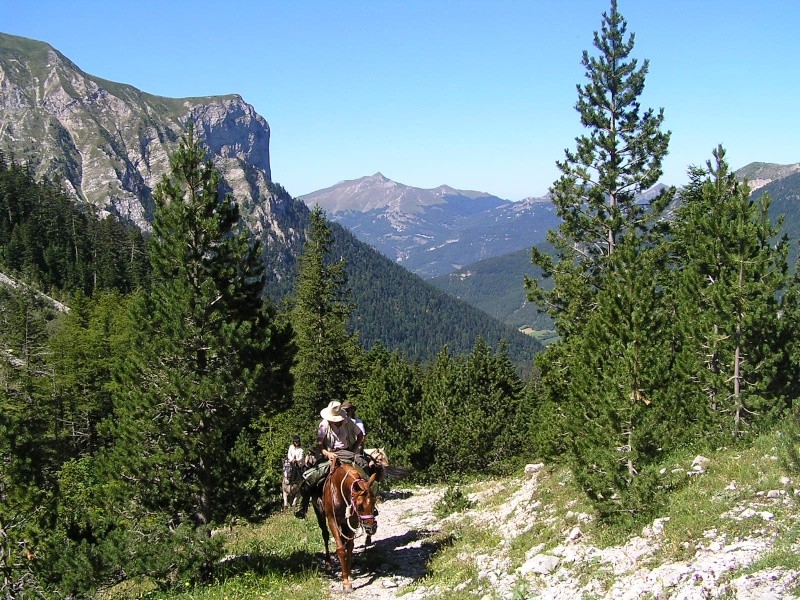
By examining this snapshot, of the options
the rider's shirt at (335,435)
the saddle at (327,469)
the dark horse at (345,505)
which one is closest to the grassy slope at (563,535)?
the dark horse at (345,505)

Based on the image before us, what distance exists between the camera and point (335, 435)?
38.4 feet

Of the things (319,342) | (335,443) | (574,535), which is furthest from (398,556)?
(319,342)

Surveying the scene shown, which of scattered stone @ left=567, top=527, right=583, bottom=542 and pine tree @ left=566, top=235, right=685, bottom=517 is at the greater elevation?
pine tree @ left=566, top=235, right=685, bottom=517

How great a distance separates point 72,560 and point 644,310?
1185cm

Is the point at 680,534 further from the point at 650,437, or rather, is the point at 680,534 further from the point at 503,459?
the point at 503,459

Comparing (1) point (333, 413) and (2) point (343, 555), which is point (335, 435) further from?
(2) point (343, 555)

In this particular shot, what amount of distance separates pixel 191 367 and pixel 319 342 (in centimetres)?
1845

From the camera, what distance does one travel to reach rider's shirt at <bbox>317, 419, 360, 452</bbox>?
11695mm

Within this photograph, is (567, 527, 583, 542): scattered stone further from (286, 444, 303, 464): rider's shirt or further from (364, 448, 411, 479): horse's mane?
(286, 444, 303, 464): rider's shirt

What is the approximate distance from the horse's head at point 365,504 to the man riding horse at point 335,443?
31.1 inches

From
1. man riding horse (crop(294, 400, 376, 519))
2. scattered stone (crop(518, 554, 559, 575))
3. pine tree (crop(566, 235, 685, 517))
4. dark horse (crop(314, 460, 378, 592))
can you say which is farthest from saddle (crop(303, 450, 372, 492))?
pine tree (crop(566, 235, 685, 517))

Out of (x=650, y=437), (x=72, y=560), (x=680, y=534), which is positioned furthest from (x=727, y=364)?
(x=72, y=560)

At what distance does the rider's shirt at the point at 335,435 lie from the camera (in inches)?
460

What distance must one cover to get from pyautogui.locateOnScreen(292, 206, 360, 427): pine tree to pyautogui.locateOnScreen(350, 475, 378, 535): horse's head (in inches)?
752
